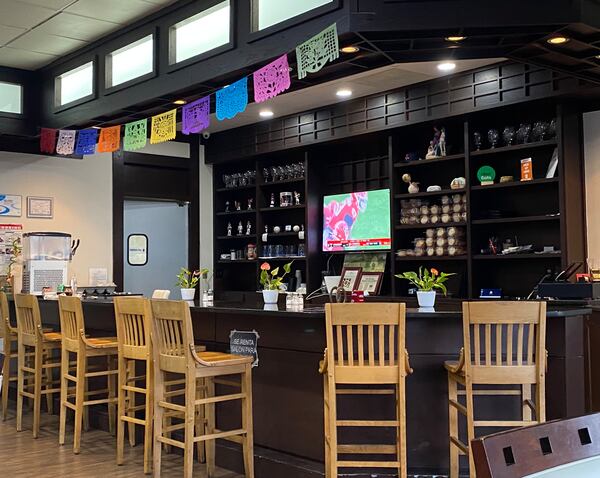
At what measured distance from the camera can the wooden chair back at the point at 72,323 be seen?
4906 millimetres

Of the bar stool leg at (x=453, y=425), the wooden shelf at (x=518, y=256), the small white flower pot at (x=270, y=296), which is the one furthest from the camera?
the wooden shelf at (x=518, y=256)

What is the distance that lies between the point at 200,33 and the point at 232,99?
0.60 meters

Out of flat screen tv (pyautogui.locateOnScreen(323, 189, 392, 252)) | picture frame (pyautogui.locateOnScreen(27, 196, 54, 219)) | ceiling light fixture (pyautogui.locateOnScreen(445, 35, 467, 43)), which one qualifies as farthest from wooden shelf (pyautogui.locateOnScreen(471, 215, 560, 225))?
picture frame (pyautogui.locateOnScreen(27, 196, 54, 219))

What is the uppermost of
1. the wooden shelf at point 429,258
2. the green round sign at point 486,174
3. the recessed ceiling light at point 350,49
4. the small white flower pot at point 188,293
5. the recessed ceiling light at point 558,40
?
the recessed ceiling light at point 558,40

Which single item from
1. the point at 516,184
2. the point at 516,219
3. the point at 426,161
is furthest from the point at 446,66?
the point at 516,219

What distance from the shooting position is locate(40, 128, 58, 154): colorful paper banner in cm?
682

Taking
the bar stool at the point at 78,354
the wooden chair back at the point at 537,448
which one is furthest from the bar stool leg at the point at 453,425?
the wooden chair back at the point at 537,448

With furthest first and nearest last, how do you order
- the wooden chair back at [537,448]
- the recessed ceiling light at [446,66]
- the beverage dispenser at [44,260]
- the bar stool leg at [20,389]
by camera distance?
the beverage dispenser at [44,260], the recessed ceiling light at [446,66], the bar stool leg at [20,389], the wooden chair back at [537,448]

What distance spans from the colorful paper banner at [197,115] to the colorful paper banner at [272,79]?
2.57ft

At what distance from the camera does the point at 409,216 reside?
285 inches

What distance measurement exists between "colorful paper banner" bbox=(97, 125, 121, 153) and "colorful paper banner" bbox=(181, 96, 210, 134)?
1.09m

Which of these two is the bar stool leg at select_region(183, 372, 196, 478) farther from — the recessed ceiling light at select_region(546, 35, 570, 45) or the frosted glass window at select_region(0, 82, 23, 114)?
the frosted glass window at select_region(0, 82, 23, 114)

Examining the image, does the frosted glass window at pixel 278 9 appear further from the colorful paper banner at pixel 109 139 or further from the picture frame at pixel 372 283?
the picture frame at pixel 372 283

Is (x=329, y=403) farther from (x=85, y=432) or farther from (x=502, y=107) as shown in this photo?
(x=502, y=107)
